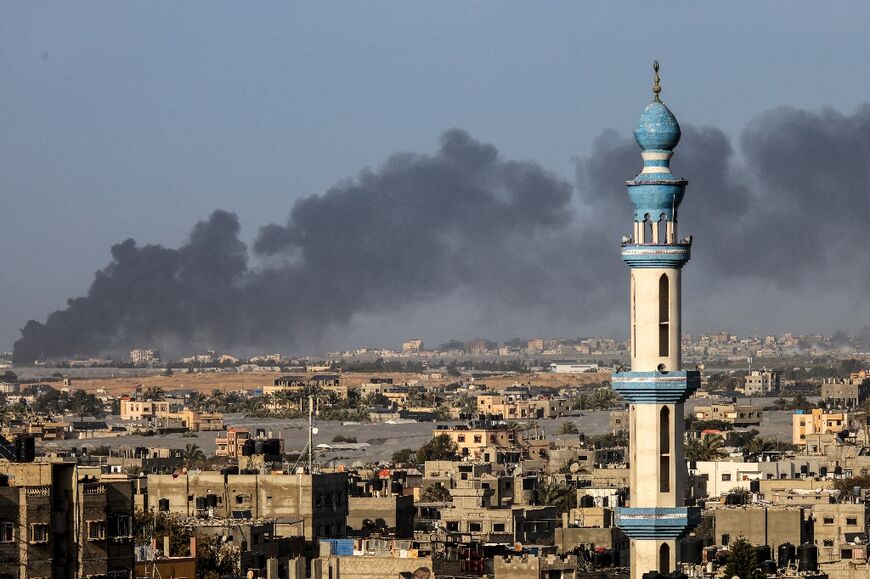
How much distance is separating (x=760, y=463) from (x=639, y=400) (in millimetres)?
69104

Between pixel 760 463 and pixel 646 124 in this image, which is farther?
pixel 760 463

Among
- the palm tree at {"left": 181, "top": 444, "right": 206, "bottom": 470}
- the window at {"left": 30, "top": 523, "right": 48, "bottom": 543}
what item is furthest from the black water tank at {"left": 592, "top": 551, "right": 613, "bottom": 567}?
the palm tree at {"left": 181, "top": 444, "right": 206, "bottom": 470}

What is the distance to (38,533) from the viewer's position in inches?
1683

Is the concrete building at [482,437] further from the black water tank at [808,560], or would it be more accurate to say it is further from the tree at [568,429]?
the black water tank at [808,560]

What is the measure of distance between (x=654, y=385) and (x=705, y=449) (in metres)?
85.8

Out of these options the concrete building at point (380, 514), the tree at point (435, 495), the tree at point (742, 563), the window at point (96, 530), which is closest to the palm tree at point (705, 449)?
the tree at point (435, 495)

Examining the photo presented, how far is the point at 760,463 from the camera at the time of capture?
368 ft

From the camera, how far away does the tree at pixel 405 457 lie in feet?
472

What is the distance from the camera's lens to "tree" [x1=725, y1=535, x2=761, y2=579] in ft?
189

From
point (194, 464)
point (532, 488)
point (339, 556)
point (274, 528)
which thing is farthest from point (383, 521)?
point (194, 464)

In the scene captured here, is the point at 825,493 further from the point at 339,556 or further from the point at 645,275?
the point at 645,275

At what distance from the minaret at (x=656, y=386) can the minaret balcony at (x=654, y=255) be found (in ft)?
0.05

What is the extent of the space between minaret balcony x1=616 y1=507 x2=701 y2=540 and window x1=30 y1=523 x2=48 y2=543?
892cm

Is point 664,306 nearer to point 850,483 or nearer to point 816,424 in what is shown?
point 850,483
